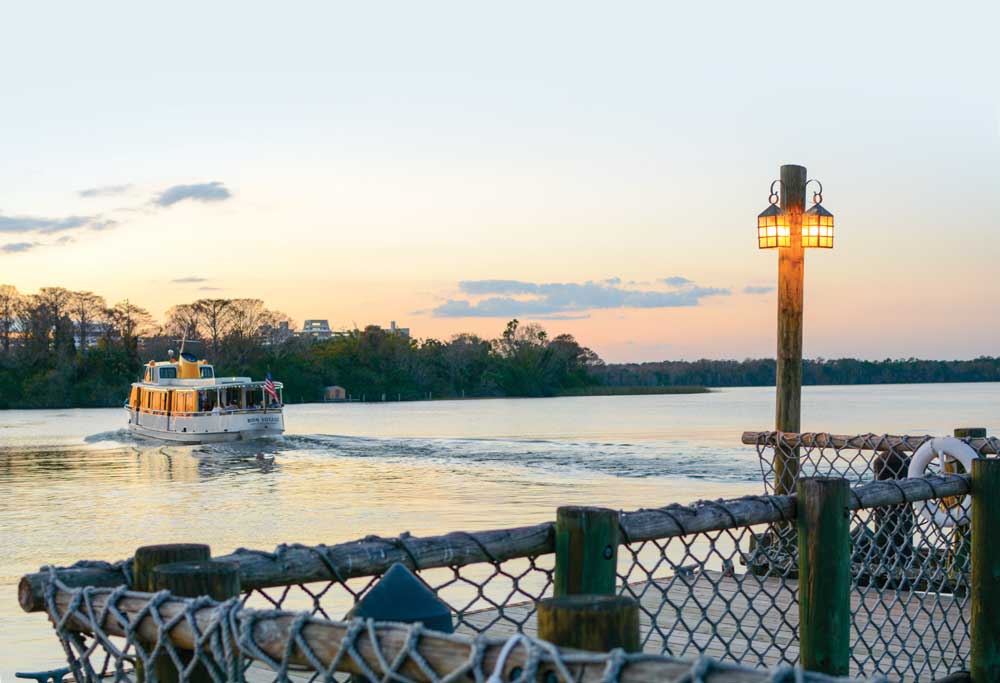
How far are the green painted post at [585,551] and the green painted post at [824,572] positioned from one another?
1.09m

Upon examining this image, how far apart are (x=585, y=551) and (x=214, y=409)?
45531mm

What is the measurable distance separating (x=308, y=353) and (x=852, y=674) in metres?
123

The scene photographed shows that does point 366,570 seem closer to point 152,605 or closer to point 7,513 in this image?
point 152,605

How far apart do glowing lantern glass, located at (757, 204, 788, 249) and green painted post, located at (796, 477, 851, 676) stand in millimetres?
6060

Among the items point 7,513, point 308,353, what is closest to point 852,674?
point 7,513

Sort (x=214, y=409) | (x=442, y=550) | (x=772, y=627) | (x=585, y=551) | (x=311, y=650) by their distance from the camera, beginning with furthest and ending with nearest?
(x=214, y=409), (x=772, y=627), (x=585, y=551), (x=442, y=550), (x=311, y=650)

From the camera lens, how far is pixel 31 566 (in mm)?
18812

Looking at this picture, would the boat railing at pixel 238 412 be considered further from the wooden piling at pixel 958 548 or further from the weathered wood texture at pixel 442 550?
the weathered wood texture at pixel 442 550

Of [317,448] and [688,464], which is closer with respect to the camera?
[688,464]

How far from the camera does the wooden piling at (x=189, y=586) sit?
2209 millimetres

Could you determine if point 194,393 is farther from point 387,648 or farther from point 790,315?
point 387,648

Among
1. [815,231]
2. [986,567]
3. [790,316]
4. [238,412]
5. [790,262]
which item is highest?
[815,231]

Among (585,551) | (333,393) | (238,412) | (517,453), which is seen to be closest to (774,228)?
(585,551)

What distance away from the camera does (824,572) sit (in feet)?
12.9
